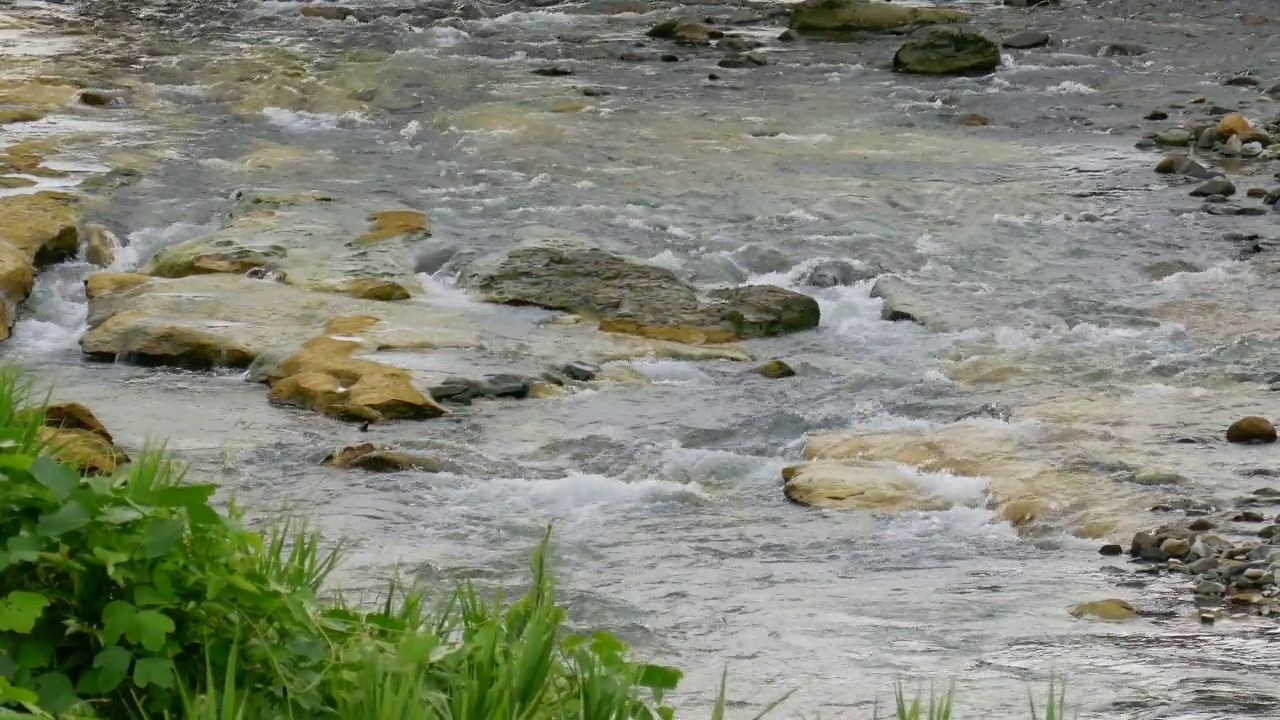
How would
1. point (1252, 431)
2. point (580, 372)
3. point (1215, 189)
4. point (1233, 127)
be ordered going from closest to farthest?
1. point (1252, 431)
2. point (580, 372)
3. point (1215, 189)
4. point (1233, 127)

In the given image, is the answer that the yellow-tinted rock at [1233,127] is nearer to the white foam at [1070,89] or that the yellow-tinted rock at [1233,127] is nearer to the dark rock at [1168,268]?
the white foam at [1070,89]

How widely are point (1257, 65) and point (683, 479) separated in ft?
37.9

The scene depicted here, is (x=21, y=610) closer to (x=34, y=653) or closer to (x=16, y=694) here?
(x=34, y=653)

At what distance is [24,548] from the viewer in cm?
300

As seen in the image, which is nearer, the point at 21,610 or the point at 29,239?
the point at 21,610

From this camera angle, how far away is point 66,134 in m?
12.9

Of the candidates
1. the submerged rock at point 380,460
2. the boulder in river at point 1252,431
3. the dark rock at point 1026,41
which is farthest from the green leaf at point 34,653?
the dark rock at point 1026,41

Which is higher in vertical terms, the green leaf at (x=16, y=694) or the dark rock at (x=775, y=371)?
the green leaf at (x=16, y=694)

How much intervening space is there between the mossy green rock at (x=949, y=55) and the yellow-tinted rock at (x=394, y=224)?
22.8 ft

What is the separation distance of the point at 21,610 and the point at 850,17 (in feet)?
56.0

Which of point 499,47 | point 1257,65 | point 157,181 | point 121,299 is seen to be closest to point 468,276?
point 121,299

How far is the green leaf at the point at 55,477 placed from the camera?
10.0 feet

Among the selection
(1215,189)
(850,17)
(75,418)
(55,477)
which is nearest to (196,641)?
(55,477)

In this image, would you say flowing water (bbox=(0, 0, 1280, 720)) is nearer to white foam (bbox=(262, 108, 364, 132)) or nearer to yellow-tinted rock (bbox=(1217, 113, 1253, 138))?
white foam (bbox=(262, 108, 364, 132))
